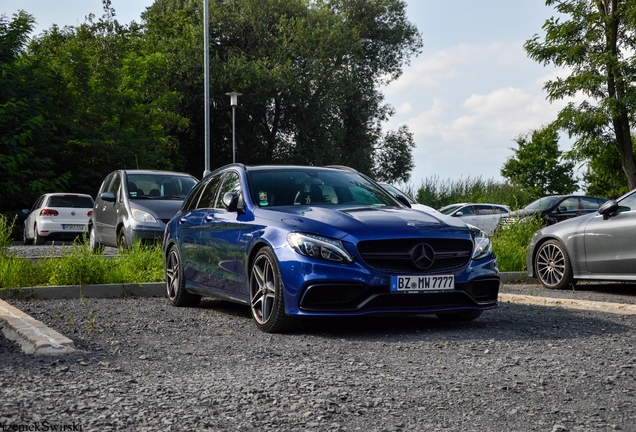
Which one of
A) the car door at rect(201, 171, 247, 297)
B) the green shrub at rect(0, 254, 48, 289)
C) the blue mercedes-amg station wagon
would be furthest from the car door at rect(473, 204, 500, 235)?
the blue mercedes-amg station wagon

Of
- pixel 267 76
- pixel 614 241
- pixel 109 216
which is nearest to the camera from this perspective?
Result: pixel 614 241

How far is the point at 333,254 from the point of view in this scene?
6.91 metres

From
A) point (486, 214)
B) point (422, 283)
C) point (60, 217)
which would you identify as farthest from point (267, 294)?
point (486, 214)

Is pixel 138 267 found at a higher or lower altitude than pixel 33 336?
higher

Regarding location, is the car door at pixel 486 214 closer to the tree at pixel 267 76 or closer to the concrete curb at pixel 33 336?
the tree at pixel 267 76

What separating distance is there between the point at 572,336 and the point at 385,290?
1.56 m

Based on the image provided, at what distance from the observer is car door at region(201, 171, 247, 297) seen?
25.9 feet

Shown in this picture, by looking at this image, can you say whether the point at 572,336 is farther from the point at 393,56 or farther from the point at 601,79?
the point at 393,56

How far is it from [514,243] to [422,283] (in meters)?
8.15

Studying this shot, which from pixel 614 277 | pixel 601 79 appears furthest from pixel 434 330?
pixel 601 79

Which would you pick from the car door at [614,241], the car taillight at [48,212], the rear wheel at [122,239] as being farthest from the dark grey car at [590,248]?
the car taillight at [48,212]

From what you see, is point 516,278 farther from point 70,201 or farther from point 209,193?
point 70,201

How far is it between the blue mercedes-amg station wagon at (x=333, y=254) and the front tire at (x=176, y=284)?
0.74 m

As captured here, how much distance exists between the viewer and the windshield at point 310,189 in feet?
26.8
